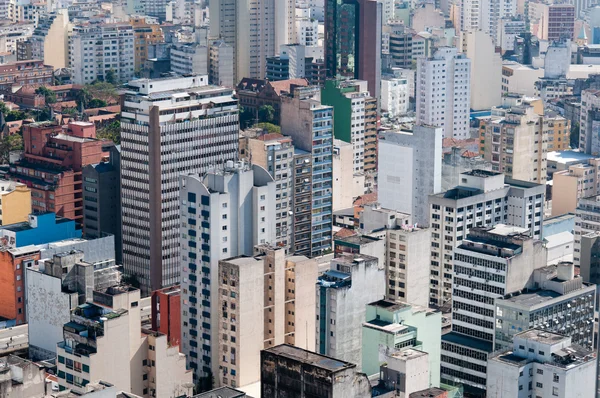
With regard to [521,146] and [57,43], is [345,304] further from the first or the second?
[57,43]

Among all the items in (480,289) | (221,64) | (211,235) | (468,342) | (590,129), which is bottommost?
(468,342)

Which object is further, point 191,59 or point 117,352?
point 191,59

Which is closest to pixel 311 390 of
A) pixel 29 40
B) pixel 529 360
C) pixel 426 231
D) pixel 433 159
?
pixel 529 360

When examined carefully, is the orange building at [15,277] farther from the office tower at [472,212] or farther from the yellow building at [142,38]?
the yellow building at [142,38]

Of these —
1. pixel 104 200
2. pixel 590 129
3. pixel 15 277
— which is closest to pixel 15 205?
pixel 104 200

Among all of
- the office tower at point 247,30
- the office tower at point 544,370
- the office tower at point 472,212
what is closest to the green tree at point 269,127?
the office tower at point 247,30

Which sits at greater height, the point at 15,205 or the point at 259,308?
the point at 15,205
